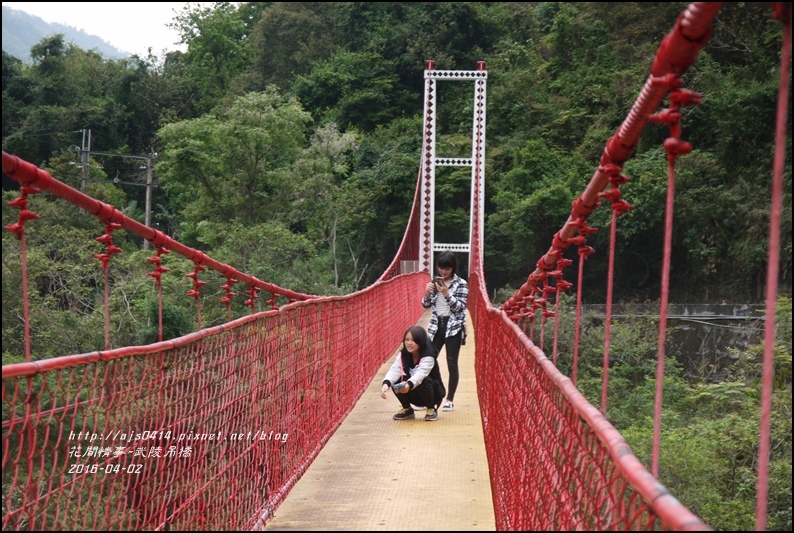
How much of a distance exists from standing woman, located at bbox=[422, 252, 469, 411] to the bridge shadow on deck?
39cm

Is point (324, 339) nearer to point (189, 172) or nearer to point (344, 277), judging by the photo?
point (189, 172)

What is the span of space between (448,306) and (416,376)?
20.6 inches

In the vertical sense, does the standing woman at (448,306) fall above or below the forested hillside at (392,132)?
below

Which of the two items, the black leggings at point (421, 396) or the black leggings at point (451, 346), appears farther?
the black leggings at point (451, 346)

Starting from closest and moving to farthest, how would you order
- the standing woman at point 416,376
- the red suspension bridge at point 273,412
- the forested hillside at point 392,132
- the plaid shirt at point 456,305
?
the red suspension bridge at point 273,412 < the standing woman at point 416,376 < the plaid shirt at point 456,305 < the forested hillside at point 392,132

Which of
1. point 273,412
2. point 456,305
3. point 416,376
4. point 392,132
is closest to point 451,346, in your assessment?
point 456,305

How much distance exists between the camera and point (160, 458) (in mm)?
2170

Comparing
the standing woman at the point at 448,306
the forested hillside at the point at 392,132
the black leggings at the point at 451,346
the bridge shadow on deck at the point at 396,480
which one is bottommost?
the bridge shadow on deck at the point at 396,480

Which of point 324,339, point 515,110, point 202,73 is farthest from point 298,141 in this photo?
point 324,339

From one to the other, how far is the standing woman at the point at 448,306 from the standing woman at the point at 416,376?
13cm

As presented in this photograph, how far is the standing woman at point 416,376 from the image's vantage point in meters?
4.85

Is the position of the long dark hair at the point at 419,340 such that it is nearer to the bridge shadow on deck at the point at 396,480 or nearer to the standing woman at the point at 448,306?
the standing woman at the point at 448,306

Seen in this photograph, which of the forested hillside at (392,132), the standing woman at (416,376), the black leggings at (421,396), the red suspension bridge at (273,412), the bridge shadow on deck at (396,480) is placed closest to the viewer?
the red suspension bridge at (273,412)

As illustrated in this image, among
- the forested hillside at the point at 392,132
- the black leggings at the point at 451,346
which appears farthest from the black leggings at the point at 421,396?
the forested hillside at the point at 392,132
